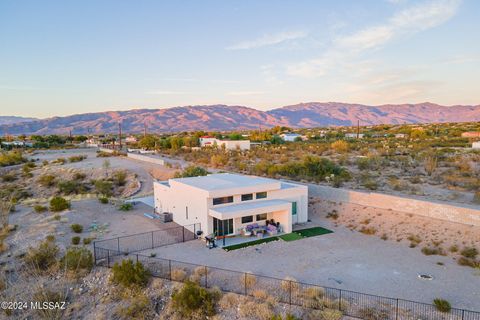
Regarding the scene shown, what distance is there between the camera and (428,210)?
71.8 feet

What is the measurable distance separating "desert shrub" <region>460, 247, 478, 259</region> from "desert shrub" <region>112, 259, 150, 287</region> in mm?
15652

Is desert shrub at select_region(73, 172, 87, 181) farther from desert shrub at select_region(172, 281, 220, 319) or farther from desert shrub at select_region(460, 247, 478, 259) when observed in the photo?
desert shrub at select_region(460, 247, 478, 259)

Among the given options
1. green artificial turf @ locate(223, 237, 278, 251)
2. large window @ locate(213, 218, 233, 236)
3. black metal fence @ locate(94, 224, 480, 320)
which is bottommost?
green artificial turf @ locate(223, 237, 278, 251)

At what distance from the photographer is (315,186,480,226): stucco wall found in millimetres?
20203

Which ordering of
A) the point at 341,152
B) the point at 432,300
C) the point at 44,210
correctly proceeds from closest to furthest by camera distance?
the point at 432,300, the point at 44,210, the point at 341,152

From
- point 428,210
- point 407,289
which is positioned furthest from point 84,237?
point 428,210

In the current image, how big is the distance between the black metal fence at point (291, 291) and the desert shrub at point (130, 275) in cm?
67

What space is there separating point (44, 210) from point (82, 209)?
2703 millimetres

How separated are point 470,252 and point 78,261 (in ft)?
63.8

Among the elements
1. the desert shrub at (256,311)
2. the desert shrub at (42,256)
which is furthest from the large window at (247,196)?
the desert shrub at (42,256)

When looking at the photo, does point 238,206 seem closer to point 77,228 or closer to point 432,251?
point 77,228

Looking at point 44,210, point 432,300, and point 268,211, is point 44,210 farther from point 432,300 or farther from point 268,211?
point 432,300

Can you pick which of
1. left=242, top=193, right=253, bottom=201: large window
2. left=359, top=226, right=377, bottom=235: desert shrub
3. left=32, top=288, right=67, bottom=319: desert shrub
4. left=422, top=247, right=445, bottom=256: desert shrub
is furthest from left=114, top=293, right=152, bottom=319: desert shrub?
left=422, top=247, right=445, bottom=256: desert shrub

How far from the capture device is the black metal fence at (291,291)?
12.8 m
